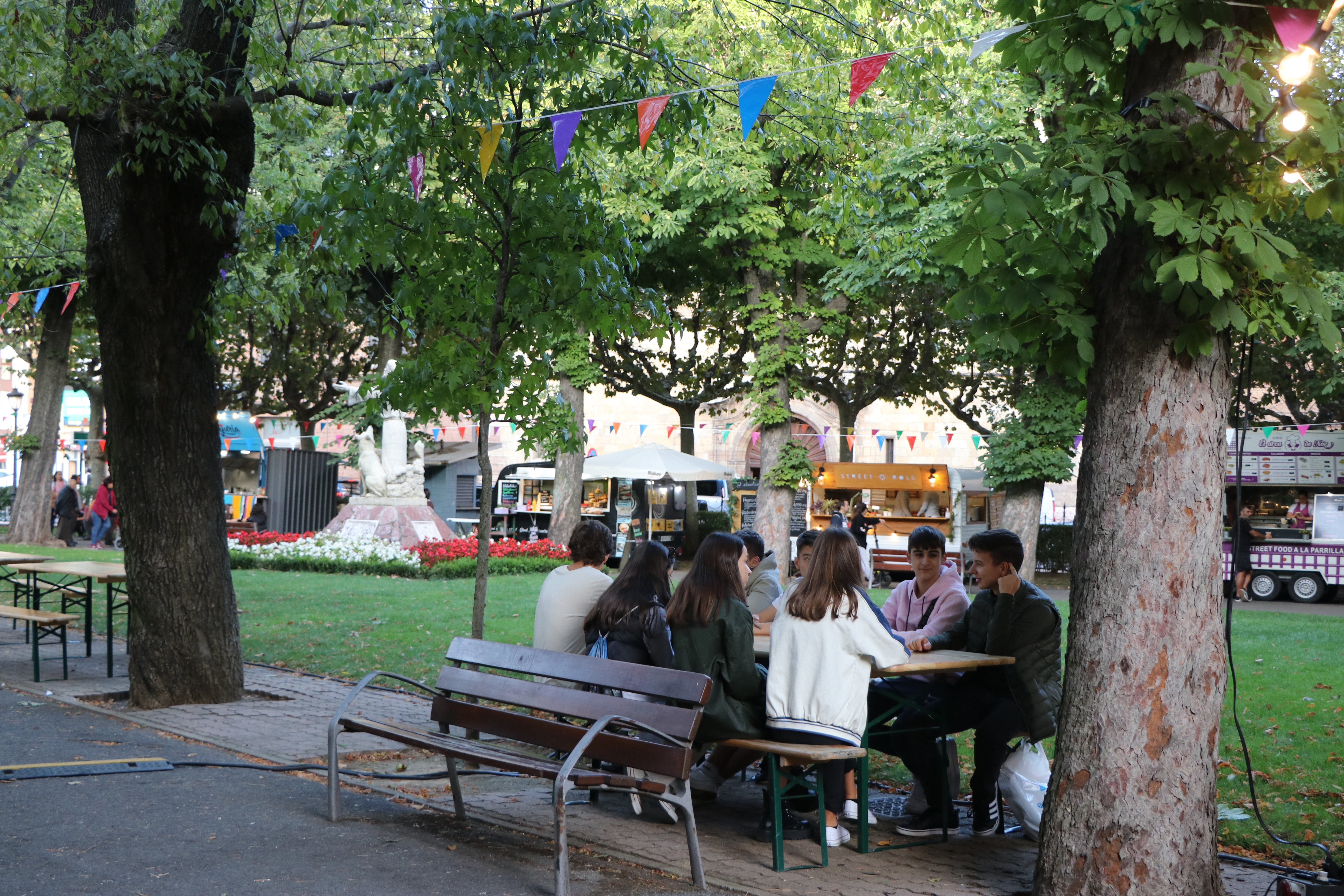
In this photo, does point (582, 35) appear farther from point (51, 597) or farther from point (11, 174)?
point (11, 174)

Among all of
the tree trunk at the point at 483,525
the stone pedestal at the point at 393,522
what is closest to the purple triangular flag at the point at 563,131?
the tree trunk at the point at 483,525

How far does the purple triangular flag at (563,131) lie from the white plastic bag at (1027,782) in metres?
4.11

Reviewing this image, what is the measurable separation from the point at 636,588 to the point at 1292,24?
12.3ft

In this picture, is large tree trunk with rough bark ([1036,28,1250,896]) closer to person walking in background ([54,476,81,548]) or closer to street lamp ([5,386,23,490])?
street lamp ([5,386,23,490])

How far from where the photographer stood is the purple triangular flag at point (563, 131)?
6.99 meters

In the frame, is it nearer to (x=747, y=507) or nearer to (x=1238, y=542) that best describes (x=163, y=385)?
(x=1238, y=542)

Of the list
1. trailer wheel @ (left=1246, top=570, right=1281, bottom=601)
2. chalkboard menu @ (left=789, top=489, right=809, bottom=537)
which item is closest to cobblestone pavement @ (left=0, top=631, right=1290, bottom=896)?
trailer wheel @ (left=1246, top=570, right=1281, bottom=601)

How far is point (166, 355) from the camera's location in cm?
809

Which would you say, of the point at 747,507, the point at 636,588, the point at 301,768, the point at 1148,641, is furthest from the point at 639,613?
the point at 747,507

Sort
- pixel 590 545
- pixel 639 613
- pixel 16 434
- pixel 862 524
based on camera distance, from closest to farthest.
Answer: pixel 639 613 → pixel 590 545 → pixel 862 524 → pixel 16 434

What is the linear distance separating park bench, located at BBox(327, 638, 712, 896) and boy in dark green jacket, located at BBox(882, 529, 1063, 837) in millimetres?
1167

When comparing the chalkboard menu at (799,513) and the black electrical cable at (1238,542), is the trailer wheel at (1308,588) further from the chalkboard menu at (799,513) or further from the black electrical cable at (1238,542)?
the black electrical cable at (1238,542)

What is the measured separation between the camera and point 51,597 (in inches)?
600

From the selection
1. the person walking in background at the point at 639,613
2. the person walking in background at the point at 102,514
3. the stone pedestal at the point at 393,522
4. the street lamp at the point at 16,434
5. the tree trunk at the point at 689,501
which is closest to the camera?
the person walking in background at the point at 639,613
